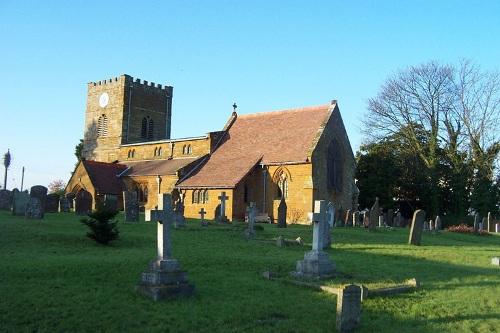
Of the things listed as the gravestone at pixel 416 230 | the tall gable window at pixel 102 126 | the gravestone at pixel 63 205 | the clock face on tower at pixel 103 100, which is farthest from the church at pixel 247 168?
the gravestone at pixel 416 230

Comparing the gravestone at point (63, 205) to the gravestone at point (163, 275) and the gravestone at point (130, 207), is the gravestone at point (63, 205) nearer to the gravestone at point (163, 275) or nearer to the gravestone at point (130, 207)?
the gravestone at point (130, 207)

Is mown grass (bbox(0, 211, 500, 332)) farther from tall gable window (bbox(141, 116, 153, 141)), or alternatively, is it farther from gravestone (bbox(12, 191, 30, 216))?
tall gable window (bbox(141, 116, 153, 141))

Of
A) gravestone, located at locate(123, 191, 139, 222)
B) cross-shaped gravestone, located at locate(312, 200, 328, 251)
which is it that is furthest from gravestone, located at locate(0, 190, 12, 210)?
cross-shaped gravestone, located at locate(312, 200, 328, 251)

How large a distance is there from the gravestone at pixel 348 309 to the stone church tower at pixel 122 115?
4828cm

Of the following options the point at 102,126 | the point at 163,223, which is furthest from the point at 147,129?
the point at 163,223

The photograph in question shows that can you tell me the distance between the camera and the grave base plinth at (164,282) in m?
10.1

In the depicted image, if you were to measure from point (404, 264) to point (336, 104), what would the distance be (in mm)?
24256

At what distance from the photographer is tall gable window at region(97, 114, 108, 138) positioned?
58156mm

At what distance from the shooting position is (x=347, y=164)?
132 feet

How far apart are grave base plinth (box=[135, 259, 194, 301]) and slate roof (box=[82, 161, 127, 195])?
3407 centimetres

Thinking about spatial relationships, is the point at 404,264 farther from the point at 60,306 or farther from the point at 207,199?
the point at 207,199

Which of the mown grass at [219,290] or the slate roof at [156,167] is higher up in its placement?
the slate roof at [156,167]

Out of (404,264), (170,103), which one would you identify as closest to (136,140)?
(170,103)

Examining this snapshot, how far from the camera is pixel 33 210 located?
72.6 ft
